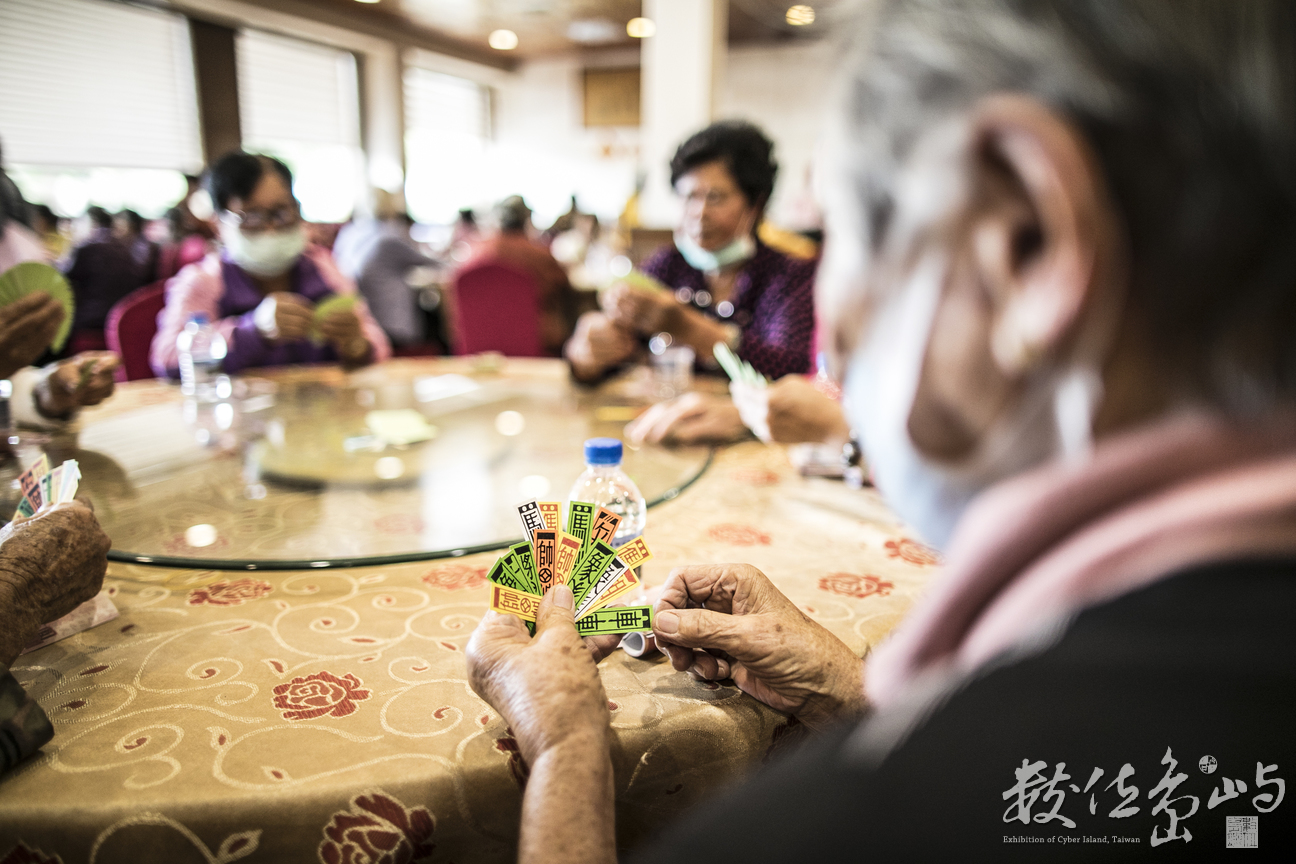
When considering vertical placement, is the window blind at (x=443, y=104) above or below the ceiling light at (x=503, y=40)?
below

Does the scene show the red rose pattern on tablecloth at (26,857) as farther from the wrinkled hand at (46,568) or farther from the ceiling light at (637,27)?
the ceiling light at (637,27)

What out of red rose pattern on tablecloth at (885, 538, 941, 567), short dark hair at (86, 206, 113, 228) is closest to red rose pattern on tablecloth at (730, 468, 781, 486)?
red rose pattern on tablecloth at (885, 538, 941, 567)

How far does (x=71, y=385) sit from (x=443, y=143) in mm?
10953

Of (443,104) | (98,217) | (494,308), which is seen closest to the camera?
(494,308)

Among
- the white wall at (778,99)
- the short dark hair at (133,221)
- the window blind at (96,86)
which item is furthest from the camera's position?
the white wall at (778,99)

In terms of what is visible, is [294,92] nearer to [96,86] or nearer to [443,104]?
[96,86]

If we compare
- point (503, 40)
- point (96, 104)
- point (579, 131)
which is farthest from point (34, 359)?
point (579, 131)

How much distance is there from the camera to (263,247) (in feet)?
9.12

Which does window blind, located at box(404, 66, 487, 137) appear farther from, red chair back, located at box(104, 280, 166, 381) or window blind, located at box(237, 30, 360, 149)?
red chair back, located at box(104, 280, 166, 381)

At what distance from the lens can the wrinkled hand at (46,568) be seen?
32.2 inches

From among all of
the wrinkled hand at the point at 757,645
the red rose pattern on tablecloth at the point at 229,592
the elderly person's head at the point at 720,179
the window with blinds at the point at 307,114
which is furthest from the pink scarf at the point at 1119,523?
the window with blinds at the point at 307,114

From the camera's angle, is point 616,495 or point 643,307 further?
point 643,307

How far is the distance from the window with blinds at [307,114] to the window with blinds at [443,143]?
0.82 metres

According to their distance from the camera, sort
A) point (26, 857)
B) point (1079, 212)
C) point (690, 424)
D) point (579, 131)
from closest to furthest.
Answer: point (1079, 212)
point (26, 857)
point (690, 424)
point (579, 131)
